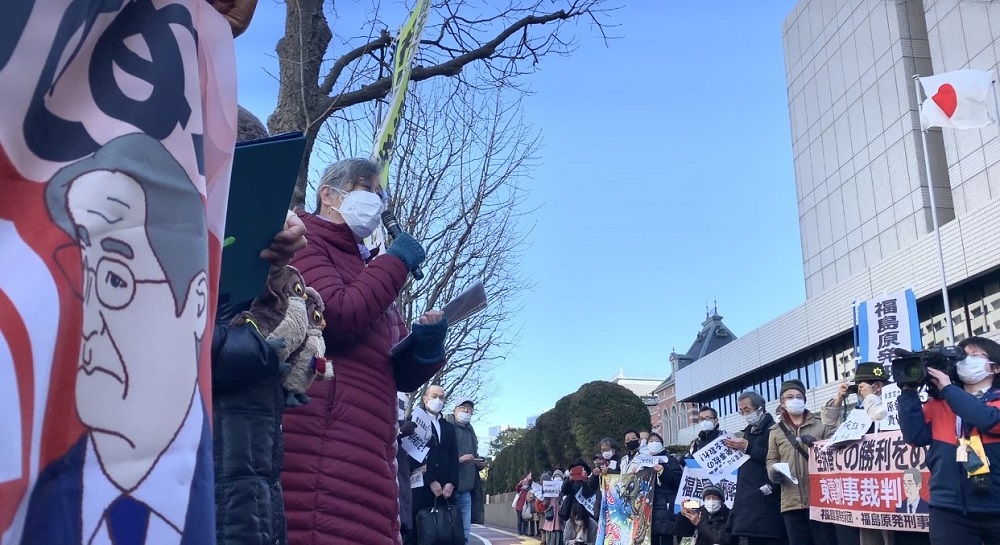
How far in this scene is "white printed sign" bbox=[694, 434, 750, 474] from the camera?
980 centimetres

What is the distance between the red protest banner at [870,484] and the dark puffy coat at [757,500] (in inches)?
14.3

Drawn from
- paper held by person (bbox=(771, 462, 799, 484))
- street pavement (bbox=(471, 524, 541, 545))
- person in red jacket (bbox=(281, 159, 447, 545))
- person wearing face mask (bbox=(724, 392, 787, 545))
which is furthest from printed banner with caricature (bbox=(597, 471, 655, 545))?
person in red jacket (bbox=(281, 159, 447, 545))

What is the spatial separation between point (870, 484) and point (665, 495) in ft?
14.4

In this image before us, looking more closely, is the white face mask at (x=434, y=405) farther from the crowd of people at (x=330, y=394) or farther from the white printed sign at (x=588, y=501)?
the white printed sign at (x=588, y=501)

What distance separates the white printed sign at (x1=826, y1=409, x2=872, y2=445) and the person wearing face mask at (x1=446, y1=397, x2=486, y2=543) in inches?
148

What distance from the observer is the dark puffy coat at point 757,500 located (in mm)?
8469

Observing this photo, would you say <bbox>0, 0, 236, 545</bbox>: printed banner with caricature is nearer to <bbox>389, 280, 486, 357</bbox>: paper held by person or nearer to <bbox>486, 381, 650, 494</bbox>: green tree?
<bbox>389, 280, 486, 357</bbox>: paper held by person

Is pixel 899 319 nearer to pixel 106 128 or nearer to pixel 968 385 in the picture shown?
pixel 968 385

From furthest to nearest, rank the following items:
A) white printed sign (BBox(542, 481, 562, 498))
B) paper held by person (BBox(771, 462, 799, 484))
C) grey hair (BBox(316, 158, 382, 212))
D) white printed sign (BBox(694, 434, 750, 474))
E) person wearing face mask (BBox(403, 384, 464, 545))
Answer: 1. white printed sign (BBox(542, 481, 562, 498))
2. white printed sign (BBox(694, 434, 750, 474))
3. person wearing face mask (BBox(403, 384, 464, 545))
4. paper held by person (BBox(771, 462, 799, 484))
5. grey hair (BBox(316, 158, 382, 212))

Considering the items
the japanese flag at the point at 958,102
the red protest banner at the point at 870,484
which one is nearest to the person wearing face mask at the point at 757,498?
the red protest banner at the point at 870,484

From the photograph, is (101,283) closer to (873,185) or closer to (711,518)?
(711,518)

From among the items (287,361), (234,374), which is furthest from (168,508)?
(287,361)

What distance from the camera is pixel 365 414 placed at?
2.93 meters

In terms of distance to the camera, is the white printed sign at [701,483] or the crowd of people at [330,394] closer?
the crowd of people at [330,394]
